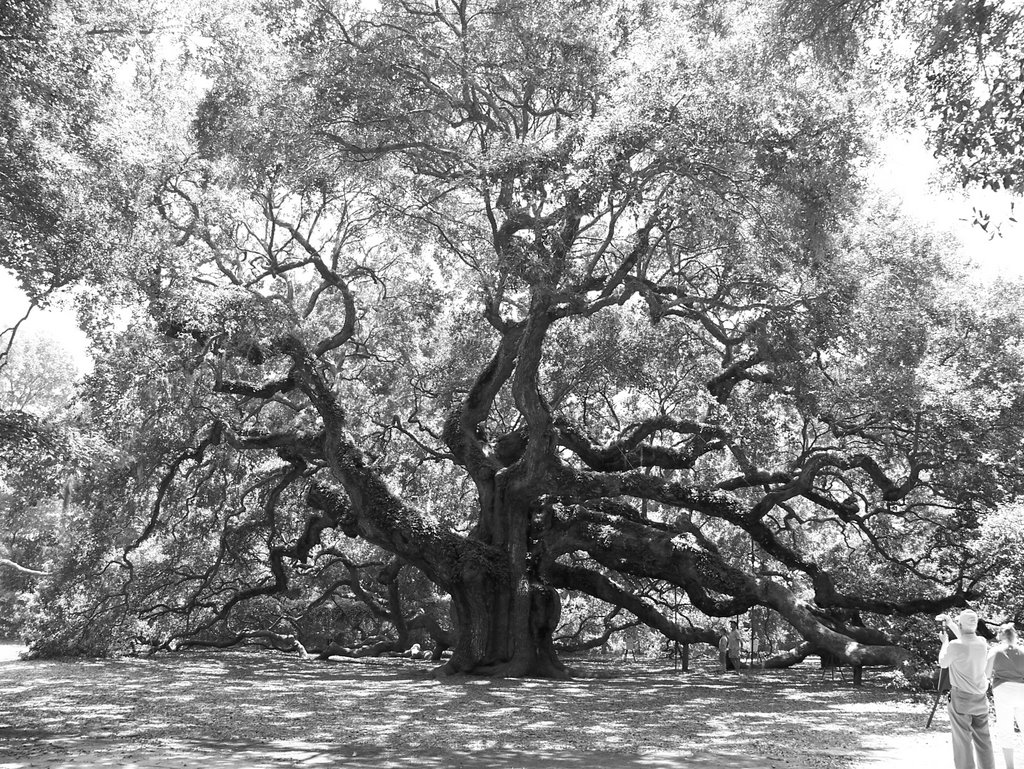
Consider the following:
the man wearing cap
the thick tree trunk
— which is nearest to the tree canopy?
the thick tree trunk

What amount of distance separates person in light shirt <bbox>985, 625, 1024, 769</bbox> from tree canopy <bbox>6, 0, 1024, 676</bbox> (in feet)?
18.0

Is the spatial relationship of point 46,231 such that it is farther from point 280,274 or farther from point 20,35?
Answer: point 280,274

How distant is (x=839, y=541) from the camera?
2239 cm

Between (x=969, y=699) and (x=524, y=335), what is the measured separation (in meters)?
8.78

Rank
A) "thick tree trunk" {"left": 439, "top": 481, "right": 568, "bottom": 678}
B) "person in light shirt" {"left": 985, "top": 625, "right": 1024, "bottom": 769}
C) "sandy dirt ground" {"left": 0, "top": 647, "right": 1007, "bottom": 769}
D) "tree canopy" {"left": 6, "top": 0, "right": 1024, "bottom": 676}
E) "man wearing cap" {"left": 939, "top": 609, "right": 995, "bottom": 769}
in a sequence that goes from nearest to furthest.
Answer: "man wearing cap" {"left": 939, "top": 609, "right": 995, "bottom": 769}, "person in light shirt" {"left": 985, "top": 625, "right": 1024, "bottom": 769}, "sandy dirt ground" {"left": 0, "top": 647, "right": 1007, "bottom": 769}, "tree canopy" {"left": 6, "top": 0, "right": 1024, "bottom": 676}, "thick tree trunk" {"left": 439, "top": 481, "right": 568, "bottom": 678}

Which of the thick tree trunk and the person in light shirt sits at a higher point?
the thick tree trunk

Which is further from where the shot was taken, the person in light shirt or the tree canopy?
the tree canopy

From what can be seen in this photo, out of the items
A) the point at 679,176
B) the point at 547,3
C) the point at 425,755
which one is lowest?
the point at 425,755

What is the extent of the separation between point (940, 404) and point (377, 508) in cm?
932

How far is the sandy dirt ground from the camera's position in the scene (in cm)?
639

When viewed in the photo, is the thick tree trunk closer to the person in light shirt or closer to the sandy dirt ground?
the sandy dirt ground

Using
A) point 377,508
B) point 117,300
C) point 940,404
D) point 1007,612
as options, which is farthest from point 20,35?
point 1007,612

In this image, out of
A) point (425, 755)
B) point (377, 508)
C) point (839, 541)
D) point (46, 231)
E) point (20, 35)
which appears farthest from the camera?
point (839, 541)

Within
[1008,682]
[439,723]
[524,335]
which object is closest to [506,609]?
[524,335]
